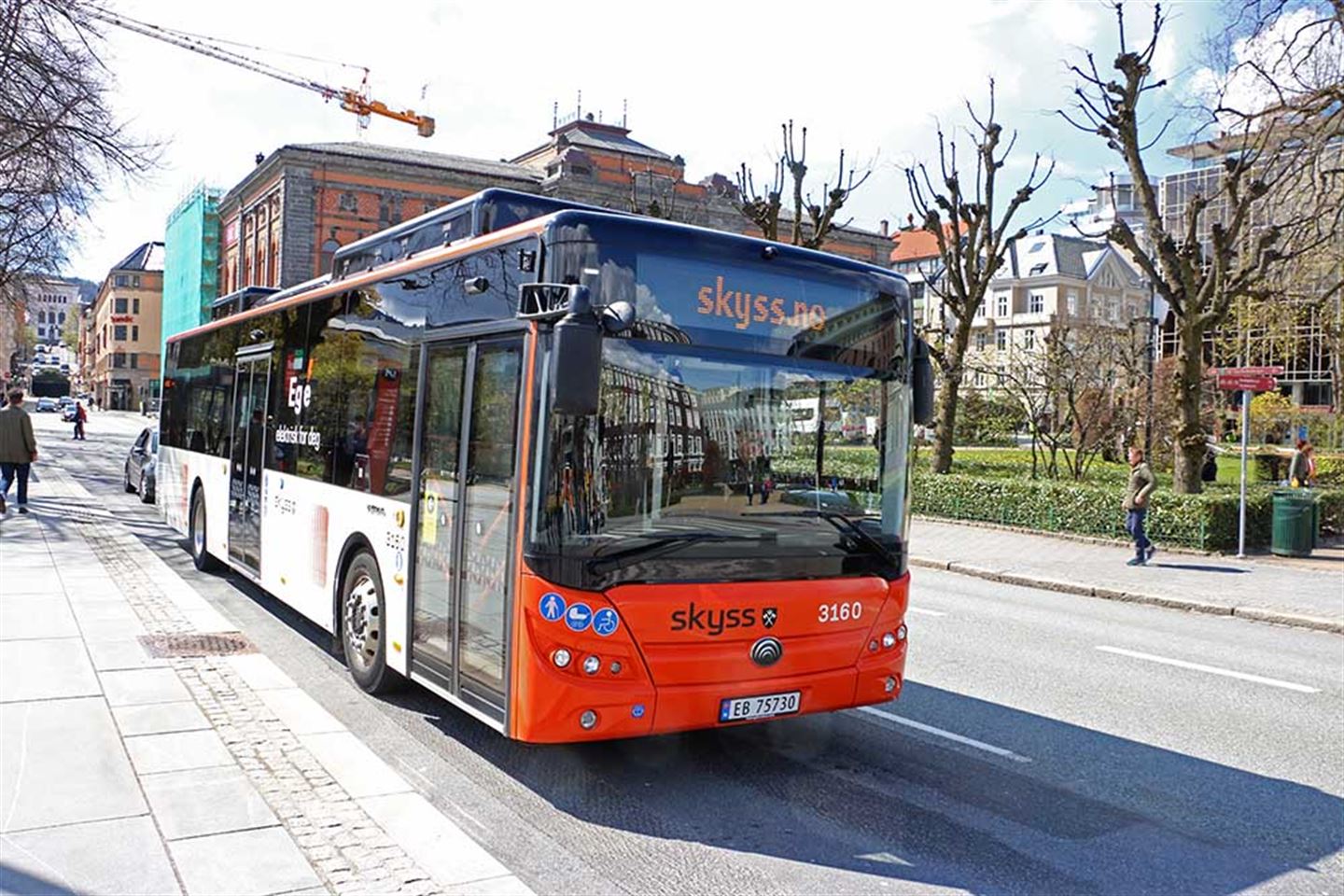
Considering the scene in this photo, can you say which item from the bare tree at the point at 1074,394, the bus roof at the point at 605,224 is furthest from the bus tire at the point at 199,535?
the bare tree at the point at 1074,394

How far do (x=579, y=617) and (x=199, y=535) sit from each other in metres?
9.06

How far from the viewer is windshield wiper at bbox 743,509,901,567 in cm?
596

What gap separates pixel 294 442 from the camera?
9.12 metres

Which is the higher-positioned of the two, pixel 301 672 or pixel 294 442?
pixel 294 442

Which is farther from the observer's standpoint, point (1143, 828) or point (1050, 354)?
point (1050, 354)

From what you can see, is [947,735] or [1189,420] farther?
[1189,420]

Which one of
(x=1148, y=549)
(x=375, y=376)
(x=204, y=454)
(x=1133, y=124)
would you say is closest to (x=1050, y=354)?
(x=1133, y=124)

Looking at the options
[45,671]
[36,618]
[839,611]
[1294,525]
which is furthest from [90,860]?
[1294,525]

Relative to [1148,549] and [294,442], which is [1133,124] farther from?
[294,442]

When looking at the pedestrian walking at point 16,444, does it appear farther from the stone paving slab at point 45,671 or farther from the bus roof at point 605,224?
the bus roof at point 605,224

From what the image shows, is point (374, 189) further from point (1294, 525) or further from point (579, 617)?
point (579, 617)

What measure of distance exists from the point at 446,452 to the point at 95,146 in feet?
56.8

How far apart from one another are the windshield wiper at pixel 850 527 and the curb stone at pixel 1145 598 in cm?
875

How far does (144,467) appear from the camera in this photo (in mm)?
22484
